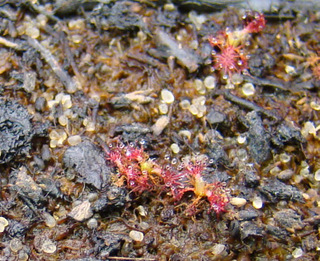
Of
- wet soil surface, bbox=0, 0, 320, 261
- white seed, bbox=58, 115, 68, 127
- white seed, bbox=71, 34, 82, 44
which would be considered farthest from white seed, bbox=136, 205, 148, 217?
white seed, bbox=71, 34, 82, 44

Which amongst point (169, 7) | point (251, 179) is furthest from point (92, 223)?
point (169, 7)

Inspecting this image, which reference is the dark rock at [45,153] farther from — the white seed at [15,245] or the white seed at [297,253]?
the white seed at [297,253]

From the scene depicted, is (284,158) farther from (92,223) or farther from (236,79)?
(92,223)

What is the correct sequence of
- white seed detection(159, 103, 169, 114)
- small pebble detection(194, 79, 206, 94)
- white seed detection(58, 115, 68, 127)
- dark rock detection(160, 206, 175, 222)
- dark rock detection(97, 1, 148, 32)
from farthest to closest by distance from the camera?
dark rock detection(97, 1, 148, 32) < small pebble detection(194, 79, 206, 94) < white seed detection(159, 103, 169, 114) < white seed detection(58, 115, 68, 127) < dark rock detection(160, 206, 175, 222)

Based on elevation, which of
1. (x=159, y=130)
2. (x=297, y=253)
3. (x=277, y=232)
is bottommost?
(x=297, y=253)

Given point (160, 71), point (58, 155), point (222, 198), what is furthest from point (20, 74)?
point (222, 198)

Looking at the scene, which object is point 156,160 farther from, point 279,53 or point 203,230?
point 279,53

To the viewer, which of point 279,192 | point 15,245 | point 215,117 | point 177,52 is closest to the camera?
point 15,245

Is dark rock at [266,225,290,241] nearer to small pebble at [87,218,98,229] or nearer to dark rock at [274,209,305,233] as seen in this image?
dark rock at [274,209,305,233]
